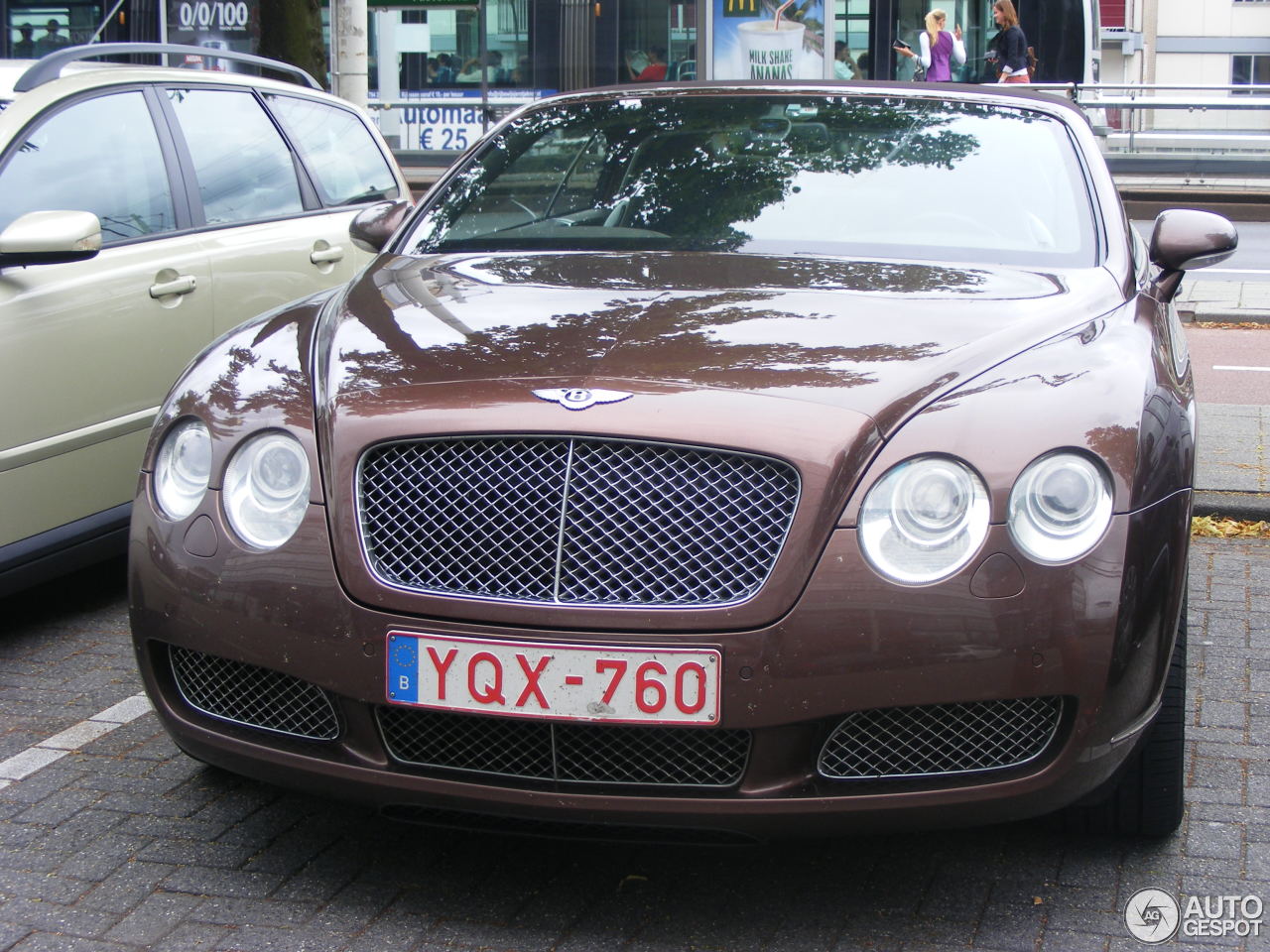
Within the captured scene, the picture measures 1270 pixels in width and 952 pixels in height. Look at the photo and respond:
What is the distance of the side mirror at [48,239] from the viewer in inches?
165

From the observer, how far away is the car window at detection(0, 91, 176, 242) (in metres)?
4.67

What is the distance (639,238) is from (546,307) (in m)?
0.67

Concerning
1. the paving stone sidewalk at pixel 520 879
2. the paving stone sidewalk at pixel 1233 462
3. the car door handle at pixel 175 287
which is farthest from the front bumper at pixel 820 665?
the paving stone sidewalk at pixel 1233 462

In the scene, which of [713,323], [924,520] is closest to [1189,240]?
[713,323]

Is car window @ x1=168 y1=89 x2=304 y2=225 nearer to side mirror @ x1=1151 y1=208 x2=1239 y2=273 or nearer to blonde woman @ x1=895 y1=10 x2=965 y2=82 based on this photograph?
side mirror @ x1=1151 y1=208 x2=1239 y2=273

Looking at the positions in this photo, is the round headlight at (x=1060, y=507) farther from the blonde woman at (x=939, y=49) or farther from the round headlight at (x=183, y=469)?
the blonde woman at (x=939, y=49)

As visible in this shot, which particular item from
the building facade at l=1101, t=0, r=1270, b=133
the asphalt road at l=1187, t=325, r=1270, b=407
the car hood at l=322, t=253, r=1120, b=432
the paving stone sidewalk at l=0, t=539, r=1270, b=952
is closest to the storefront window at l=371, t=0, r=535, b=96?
the asphalt road at l=1187, t=325, r=1270, b=407

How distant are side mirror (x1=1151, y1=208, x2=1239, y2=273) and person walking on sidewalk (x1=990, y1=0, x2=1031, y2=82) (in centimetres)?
1376

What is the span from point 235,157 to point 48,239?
5.04 ft

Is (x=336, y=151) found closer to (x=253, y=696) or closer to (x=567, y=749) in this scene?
(x=253, y=696)

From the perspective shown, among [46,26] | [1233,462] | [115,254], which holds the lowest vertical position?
[1233,462]

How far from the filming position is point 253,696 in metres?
2.85

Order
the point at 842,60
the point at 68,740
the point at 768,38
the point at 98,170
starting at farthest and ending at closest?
the point at 768,38 < the point at 842,60 < the point at 98,170 < the point at 68,740

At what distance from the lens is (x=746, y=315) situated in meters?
3.11
